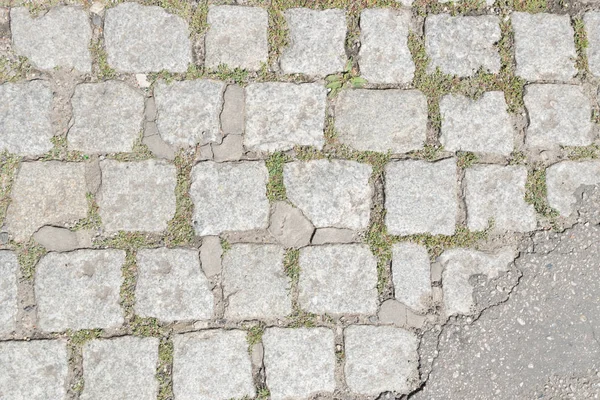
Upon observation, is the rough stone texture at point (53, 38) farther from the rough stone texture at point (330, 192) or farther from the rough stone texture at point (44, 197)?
the rough stone texture at point (330, 192)

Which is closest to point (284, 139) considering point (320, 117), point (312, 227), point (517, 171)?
point (320, 117)

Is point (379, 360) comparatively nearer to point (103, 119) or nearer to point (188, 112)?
point (188, 112)

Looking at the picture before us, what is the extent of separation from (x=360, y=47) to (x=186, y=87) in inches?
37.0

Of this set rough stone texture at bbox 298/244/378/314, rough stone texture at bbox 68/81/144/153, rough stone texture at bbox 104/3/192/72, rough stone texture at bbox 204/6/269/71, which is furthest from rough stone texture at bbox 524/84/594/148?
rough stone texture at bbox 68/81/144/153

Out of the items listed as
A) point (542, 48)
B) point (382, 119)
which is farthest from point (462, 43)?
point (382, 119)

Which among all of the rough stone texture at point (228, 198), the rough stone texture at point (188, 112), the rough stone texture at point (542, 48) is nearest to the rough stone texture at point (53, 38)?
the rough stone texture at point (188, 112)

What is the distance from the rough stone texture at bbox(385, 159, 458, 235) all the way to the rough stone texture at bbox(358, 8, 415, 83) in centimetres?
48

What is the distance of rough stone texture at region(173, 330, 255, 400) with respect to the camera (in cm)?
305

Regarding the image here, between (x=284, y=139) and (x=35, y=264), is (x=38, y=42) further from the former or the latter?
(x=284, y=139)

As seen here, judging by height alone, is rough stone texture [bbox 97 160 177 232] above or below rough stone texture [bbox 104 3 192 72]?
below

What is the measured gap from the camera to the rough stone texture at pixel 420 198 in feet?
10.5

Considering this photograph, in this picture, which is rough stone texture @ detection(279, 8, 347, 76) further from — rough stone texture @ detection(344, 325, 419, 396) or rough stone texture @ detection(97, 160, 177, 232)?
rough stone texture @ detection(344, 325, 419, 396)

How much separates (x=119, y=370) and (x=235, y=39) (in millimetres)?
1772

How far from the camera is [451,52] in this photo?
10.9 feet
